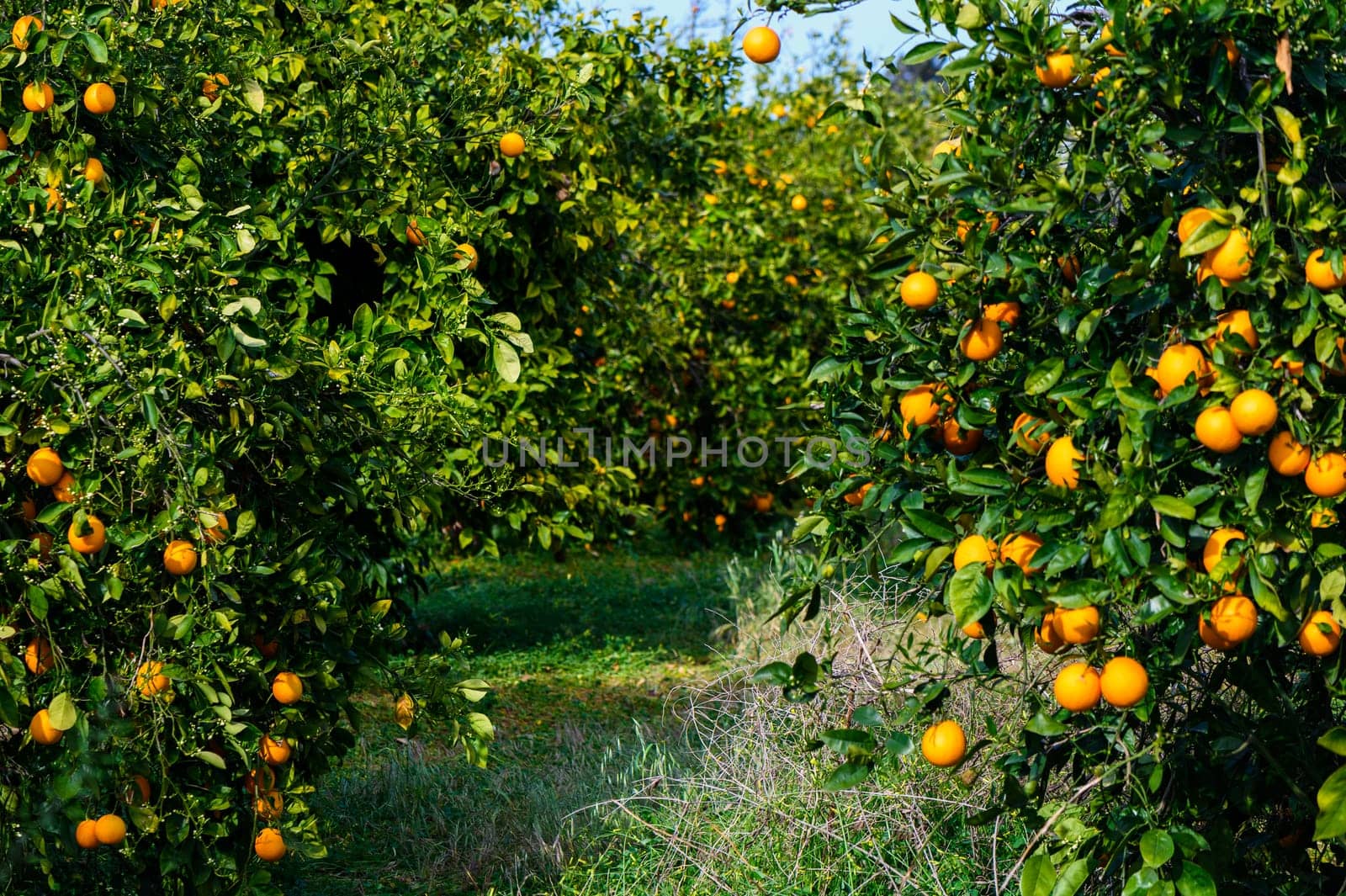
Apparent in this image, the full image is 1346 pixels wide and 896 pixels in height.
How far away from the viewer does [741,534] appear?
891cm

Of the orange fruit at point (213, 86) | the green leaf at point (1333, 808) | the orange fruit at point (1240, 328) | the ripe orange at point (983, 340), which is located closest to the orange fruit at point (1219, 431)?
the orange fruit at point (1240, 328)

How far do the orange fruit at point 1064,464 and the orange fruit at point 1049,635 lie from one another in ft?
0.56

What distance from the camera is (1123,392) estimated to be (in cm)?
166

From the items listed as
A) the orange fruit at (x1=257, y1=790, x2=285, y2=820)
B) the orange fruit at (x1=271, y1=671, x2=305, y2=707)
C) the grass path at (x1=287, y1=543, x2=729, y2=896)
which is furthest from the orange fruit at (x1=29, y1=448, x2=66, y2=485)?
the grass path at (x1=287, y1=543, x2=729, y2=896)

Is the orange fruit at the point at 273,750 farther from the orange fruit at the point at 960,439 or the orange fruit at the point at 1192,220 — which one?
the orange fruit at the point at 1192,220

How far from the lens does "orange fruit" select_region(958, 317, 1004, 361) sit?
187 cm

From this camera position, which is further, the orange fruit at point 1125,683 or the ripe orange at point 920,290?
the ripe orange at point 920,290

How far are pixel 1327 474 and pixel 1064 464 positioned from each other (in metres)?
0.31

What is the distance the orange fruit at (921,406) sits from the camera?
1.96 metres

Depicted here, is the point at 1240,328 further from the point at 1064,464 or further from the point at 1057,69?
the point at 1057,69

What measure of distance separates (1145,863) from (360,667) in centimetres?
148

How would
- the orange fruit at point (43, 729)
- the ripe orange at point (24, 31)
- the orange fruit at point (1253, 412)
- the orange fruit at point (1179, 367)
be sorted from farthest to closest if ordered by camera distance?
1. the ripe orange at point (24, 31)
2. the orange fruit at point (43, 729)
3. the orange fruit at point (1179, 367)
4. the orange fruit at point (1253, 412)

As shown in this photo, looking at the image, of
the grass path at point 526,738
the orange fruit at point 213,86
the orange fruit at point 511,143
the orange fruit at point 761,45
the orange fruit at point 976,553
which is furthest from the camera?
the orange fruit at point 511,143

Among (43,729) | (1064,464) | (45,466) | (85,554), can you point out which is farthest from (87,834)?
(1064,464)
